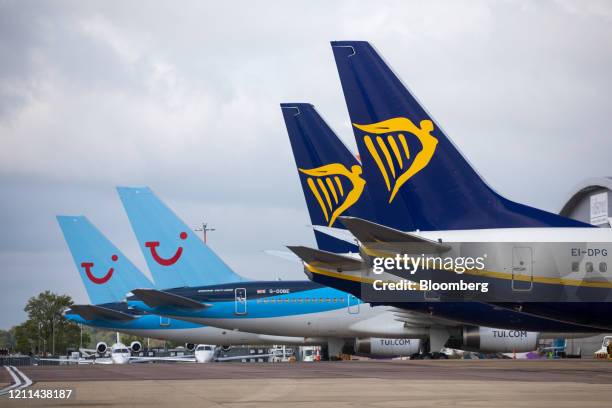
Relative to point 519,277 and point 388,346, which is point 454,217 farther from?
point 388,346

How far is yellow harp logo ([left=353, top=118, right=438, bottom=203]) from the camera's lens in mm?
22750

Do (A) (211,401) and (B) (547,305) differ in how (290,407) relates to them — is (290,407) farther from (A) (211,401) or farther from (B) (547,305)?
(B) (547,305)

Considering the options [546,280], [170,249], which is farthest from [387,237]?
[170,249]

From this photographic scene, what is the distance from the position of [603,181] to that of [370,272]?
25.9 metres

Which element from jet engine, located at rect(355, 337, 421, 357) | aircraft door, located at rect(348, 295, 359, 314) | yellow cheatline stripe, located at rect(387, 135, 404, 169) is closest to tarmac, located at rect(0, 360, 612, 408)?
yellow cheatline stripe, located at rect(387, 135, 404, 169)

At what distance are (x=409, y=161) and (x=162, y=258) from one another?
2506 centimetres

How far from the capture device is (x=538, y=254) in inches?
874

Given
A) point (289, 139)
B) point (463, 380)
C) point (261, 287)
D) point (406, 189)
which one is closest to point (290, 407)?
point (463, 380)

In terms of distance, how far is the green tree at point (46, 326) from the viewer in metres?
143

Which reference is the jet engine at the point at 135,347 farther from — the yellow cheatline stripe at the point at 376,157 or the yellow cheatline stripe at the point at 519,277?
the yellow cheatline stripe at the point at 519,277

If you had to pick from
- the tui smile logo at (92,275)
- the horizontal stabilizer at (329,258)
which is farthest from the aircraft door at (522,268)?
the tui smile logo at (92,275)

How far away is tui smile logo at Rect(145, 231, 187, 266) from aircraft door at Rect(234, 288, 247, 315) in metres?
4.48

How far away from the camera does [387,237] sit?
21.4 metres

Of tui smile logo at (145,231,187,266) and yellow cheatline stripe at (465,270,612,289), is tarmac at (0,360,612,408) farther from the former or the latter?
tui smile logo at (145,231,187,266)
